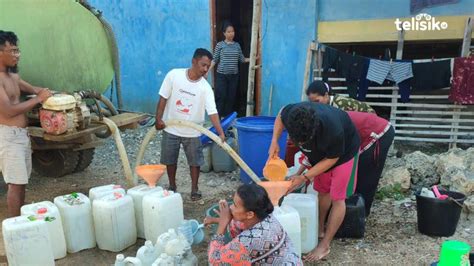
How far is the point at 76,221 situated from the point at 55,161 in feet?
6.81

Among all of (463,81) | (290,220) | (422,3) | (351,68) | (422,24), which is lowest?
(290,220)

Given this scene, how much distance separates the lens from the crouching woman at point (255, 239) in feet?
7.41

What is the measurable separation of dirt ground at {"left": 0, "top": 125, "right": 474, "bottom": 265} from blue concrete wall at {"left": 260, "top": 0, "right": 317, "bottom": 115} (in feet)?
6.71

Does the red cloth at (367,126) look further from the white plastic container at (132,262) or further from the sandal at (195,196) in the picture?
the white plastic container at (132,262)

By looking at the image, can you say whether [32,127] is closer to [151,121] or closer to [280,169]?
[280,169]

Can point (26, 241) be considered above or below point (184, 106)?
below

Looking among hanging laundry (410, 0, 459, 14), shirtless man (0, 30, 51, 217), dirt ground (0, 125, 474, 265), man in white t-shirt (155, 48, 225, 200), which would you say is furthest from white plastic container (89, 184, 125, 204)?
hanging laundry (410, 0, 459, 14)

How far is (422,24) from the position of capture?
237 inches

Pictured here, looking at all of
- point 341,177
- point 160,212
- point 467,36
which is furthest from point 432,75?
point 160,212

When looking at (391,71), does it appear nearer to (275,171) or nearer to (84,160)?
(275,171)

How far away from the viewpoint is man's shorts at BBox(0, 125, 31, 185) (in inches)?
139

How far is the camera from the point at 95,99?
14.3 ft

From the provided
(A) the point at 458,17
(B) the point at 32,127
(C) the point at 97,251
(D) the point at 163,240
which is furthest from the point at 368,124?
(A) the point at 458,17

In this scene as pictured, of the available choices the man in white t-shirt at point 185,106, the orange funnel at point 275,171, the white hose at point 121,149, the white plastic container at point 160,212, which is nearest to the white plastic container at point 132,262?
the white plastic container at point 160,212
